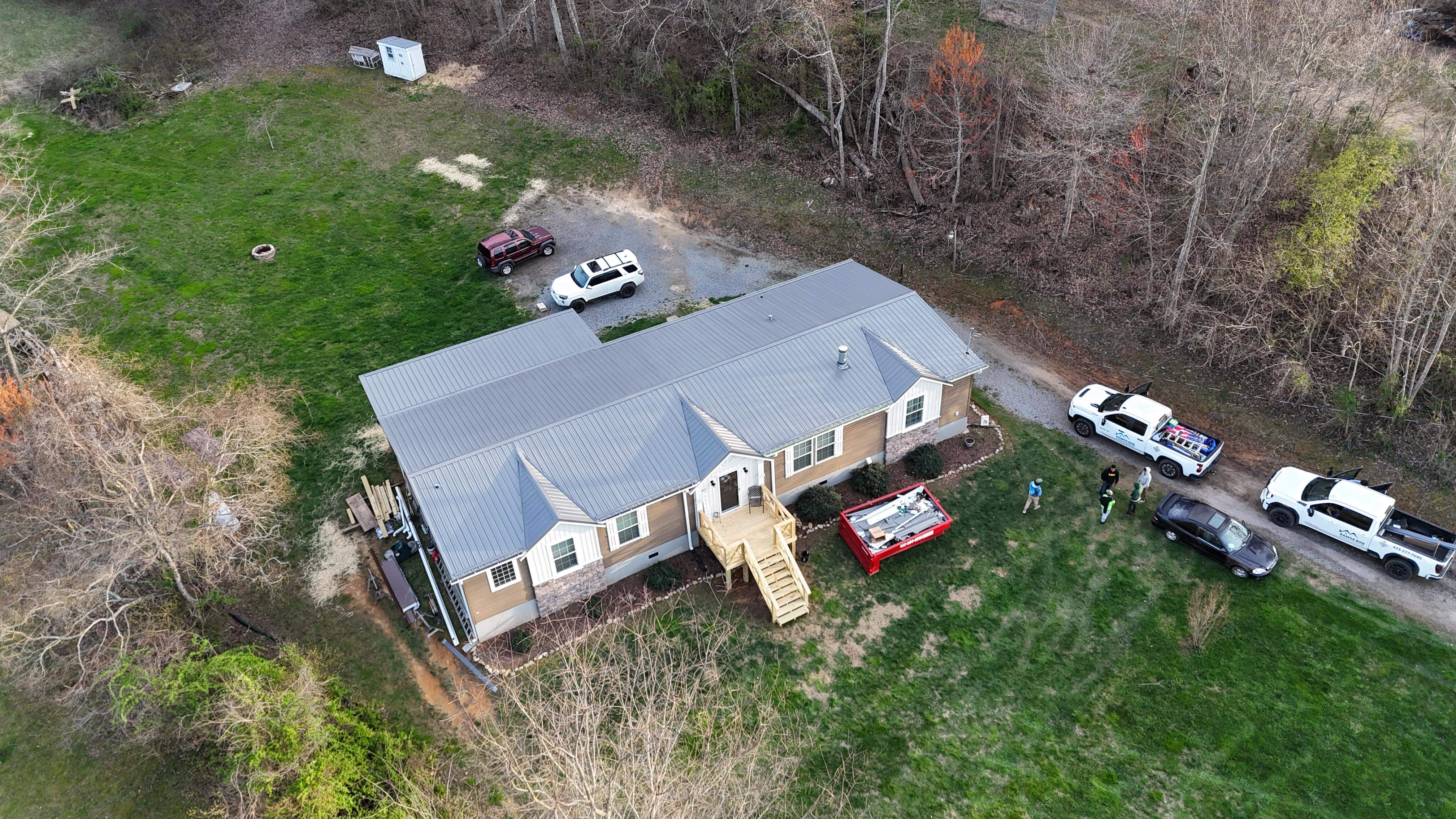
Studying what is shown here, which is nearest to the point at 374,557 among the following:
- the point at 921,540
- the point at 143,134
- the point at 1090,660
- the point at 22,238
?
the point at 22,238

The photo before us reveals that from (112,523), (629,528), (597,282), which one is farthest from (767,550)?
(112,523)

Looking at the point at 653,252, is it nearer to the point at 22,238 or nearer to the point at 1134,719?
the point at 22,238

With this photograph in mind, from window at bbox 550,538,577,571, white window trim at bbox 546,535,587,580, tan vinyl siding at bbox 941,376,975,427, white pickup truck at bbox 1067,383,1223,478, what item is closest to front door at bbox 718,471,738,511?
white window trim at bbox 546,535,587,580

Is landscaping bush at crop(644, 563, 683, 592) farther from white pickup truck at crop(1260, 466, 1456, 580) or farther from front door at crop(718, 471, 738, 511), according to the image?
white pickup truck at crop(1260, 466, 1456, 580)

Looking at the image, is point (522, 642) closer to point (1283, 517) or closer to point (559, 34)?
point (1283, 517)

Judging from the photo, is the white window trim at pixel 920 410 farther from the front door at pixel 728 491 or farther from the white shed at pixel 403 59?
the white shed at pixel 403 59

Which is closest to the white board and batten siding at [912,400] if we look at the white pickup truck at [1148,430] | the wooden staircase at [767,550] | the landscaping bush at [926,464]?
the landscaping bush at [926,464]
